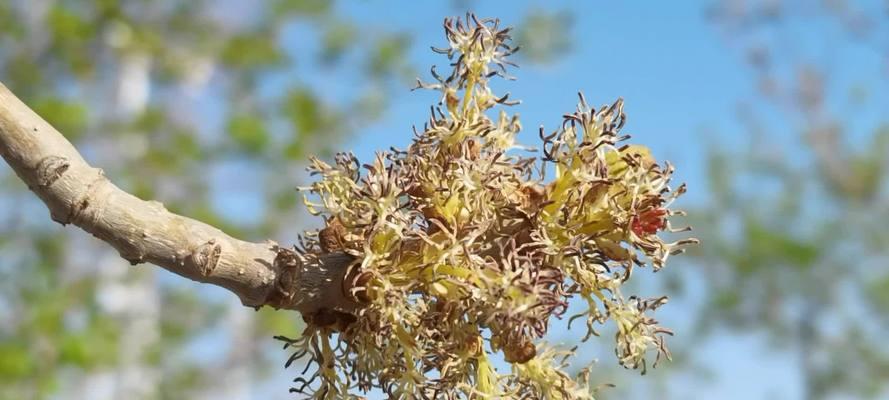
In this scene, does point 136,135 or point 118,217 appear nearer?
point 118,217

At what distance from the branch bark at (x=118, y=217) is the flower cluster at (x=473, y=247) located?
0.29 ft

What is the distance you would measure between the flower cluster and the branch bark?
0.09 metres

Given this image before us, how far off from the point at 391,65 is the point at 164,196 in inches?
108

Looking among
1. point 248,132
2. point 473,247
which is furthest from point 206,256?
point 248,132

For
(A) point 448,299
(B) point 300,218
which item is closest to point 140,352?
(B) point 300,218

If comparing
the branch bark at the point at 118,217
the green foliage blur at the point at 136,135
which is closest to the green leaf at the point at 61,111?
the green foliage blur at the point at 136,135

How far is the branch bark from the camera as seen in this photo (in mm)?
819

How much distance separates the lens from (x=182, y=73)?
9.75 meters

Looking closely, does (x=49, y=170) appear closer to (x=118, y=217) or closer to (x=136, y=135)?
(x=118, y=217)

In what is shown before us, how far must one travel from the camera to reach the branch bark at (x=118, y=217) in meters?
0.82

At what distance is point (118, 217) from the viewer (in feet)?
2.71

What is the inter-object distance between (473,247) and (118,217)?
35 cm

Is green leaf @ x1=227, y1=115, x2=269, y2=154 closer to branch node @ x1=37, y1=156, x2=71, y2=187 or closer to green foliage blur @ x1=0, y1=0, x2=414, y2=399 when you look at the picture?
green foliage blur @ x1=0, y1=0, x2=414, y2=399

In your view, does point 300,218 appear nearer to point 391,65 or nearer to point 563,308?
point 391,65
